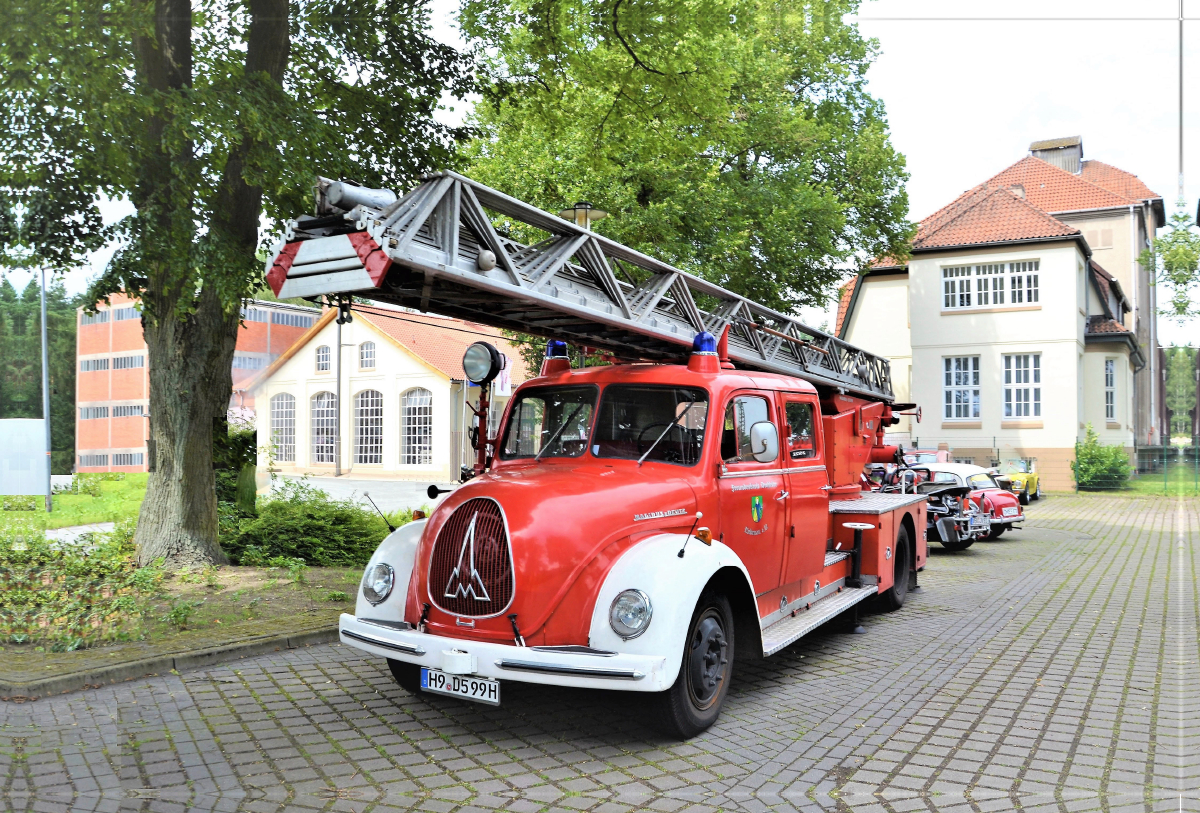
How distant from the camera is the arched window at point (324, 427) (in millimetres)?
35688

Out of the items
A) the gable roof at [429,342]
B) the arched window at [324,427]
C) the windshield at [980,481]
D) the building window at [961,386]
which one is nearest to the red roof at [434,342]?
the gable roof at [429,342]

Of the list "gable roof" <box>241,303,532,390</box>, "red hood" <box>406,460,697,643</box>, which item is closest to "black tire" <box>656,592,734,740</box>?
"red hood" <box>406,460,697,643</box>

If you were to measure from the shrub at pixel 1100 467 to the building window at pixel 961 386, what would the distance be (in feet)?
13.5

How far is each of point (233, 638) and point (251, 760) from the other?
2.45 m

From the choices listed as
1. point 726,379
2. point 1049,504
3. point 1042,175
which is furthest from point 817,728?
point 1042,175

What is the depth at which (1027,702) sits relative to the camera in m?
6.03

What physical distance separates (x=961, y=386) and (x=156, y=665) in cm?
3174

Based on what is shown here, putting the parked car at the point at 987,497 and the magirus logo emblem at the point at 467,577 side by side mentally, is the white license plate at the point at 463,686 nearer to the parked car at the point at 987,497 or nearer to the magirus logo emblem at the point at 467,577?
the magirus logo emblem at the point at 467,577

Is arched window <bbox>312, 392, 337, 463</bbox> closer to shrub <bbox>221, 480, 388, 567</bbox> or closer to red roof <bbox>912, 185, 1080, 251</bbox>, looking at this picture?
shrub <bbox>221, 480, 388, 567</bbox>

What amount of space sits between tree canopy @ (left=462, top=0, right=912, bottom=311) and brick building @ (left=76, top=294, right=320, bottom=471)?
14.7 meters

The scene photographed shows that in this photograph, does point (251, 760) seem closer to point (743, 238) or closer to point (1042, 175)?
point (743, 238)

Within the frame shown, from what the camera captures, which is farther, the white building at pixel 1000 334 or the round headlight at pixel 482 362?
the white building at pixel 1000 334

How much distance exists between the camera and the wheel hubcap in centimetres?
524

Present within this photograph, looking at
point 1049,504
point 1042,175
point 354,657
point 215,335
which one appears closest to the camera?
point 354,657
